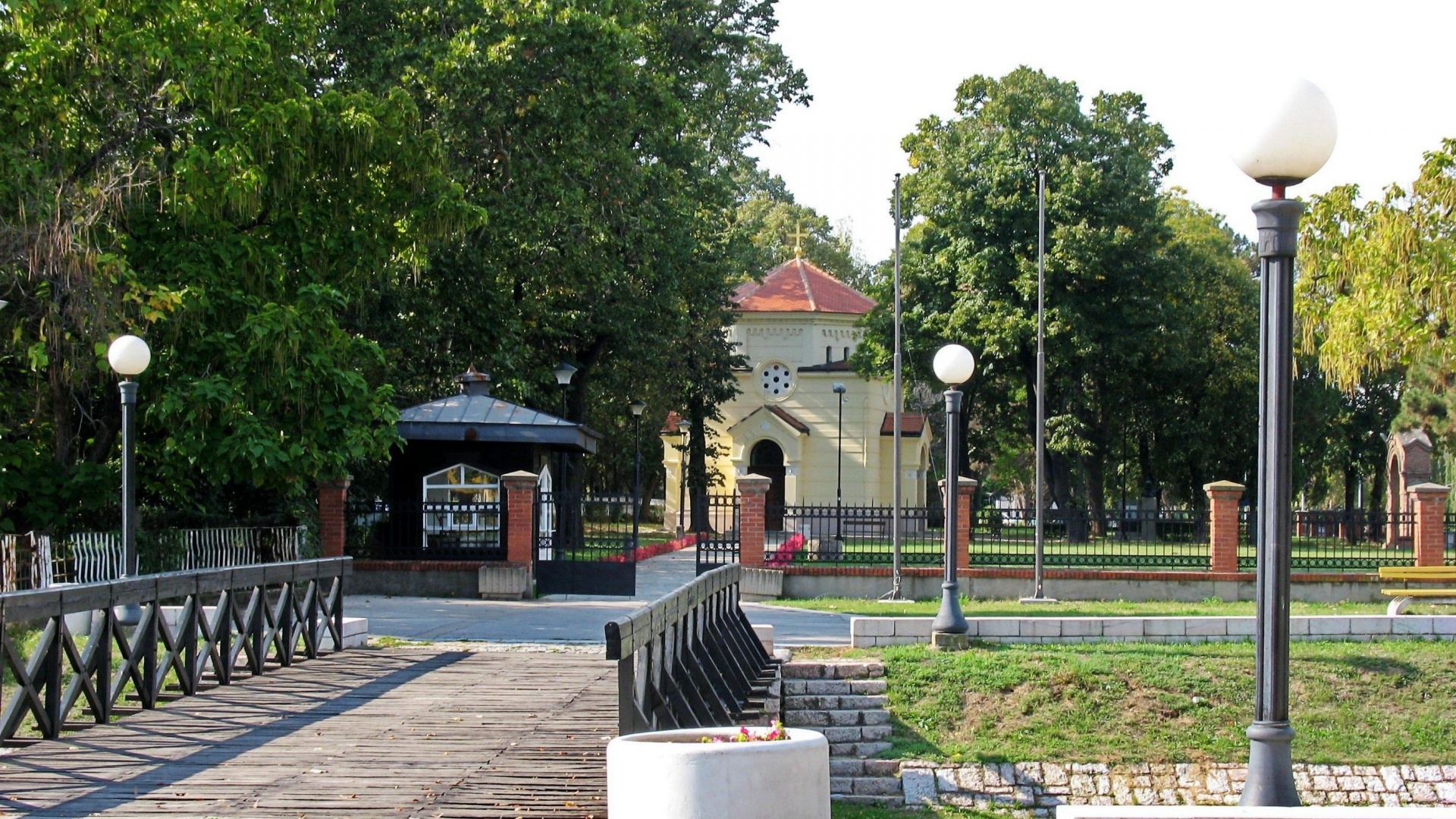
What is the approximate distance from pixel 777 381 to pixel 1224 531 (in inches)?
1157

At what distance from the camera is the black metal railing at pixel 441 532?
24.5 metres

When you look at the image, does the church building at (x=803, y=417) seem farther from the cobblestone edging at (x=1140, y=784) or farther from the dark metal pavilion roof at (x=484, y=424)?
the cobblestone edging at (x=1140, y=784)

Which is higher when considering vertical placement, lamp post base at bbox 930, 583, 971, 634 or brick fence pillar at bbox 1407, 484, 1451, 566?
brick fence pillar at bbox 1407, 484, 1451, 566

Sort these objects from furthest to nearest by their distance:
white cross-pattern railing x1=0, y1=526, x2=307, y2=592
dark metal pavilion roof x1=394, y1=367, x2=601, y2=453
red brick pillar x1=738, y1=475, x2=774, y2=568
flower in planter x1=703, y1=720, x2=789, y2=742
Result: dark metal pavilion roof x1=394, y1=367, x2=601, y2=453 < red brick pillar x1=738, y1=475, x2=774, y2=568 < white cross-pattern railing x1=0, y1=526, x2=307, y2=592 < flower in planter x1=703, y1=720, x2=789, y2=742

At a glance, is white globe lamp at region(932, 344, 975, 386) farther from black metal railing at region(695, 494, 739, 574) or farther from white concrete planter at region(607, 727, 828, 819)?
black metal railing at region(695, 494, 739, 574)

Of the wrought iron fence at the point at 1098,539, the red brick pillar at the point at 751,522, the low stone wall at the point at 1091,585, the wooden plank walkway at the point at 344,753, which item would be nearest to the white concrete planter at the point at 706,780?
the wooden plank walkway at the point at 344,753

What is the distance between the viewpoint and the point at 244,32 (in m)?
20.1

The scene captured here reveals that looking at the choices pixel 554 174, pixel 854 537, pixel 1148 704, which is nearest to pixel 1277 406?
pixel 1148 704

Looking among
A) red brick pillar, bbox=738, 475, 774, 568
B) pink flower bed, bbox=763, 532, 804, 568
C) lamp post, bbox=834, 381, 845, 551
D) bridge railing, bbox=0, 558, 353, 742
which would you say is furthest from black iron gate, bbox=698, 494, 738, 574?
lamp post, bbox=834, 381, 845, 551

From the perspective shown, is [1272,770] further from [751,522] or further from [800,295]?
[800,295]

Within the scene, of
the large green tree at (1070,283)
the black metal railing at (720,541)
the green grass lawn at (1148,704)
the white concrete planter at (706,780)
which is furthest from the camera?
the large green tree at (1070,283)

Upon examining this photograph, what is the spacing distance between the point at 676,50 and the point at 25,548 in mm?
21010

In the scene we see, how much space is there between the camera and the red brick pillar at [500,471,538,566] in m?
23.7

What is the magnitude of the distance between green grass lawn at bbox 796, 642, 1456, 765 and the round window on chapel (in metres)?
36.7
